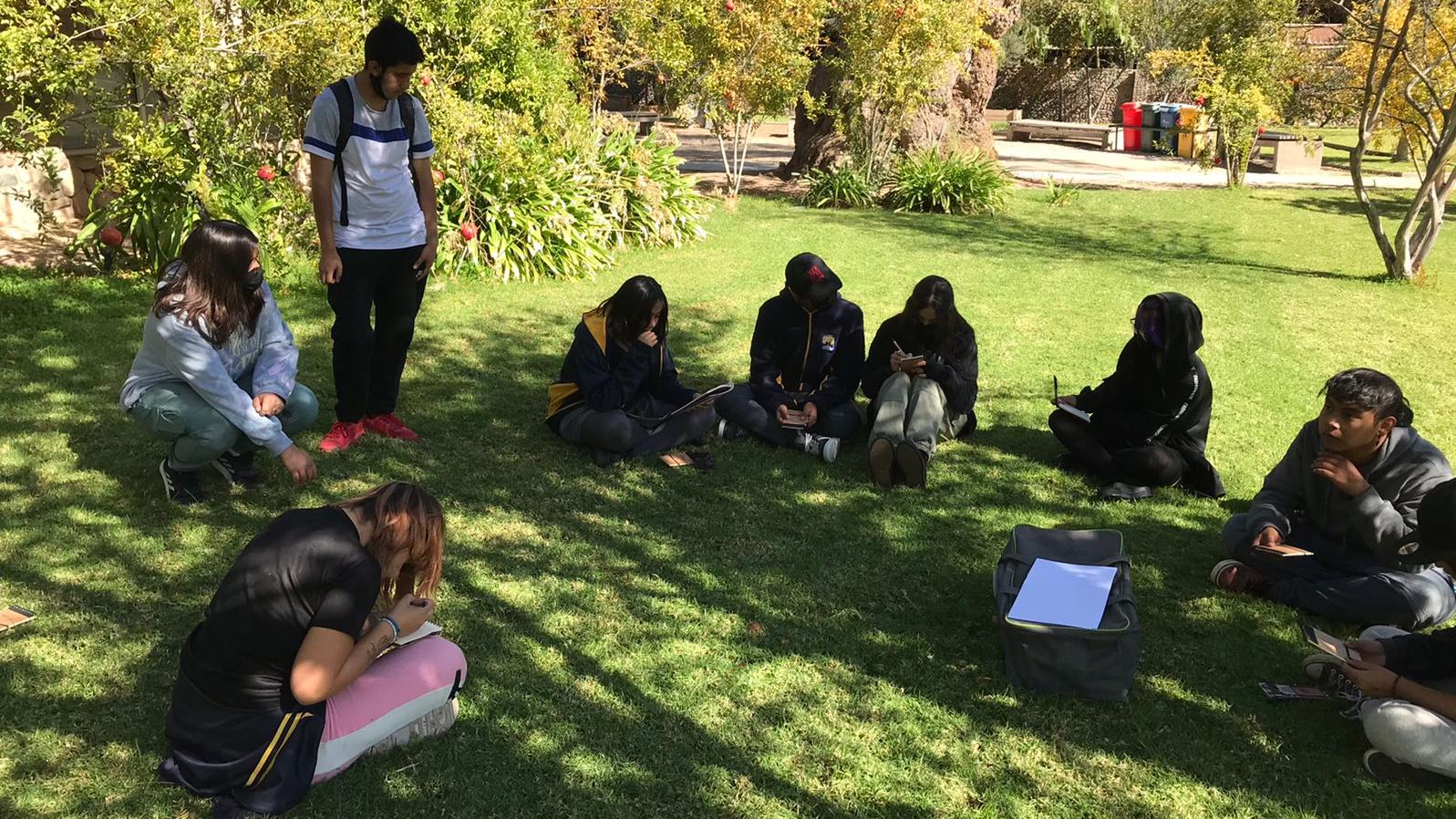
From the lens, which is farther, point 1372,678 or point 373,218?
point 373,218

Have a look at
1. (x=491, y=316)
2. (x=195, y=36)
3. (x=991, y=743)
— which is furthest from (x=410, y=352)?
(x=991, y=743)

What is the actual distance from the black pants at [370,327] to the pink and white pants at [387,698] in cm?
242

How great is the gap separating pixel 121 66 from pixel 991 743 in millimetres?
7918

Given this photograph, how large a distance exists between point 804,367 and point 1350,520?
2812 millimetres

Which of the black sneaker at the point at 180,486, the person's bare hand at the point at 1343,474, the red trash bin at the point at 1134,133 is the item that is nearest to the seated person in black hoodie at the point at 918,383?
the person's bare hand at the point at 1343,474

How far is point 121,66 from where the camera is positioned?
8.07 metres

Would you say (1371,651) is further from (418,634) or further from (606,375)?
(606,375)

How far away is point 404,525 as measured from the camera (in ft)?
9.78

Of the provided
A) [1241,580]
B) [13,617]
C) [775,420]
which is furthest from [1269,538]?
[13,617]

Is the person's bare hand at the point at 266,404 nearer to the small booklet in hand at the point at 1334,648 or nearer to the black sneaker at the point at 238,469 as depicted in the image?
the black sneaker at the point at 238,469

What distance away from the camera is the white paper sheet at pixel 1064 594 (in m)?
3.74

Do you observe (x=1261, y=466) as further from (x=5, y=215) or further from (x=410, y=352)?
(x=5, y=215)

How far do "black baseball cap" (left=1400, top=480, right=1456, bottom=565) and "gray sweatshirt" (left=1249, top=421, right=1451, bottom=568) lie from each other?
58 cm

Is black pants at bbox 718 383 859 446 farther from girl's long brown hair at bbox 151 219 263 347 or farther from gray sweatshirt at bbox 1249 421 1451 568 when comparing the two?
girl's long brown hair at bbox 151 219 263 347
